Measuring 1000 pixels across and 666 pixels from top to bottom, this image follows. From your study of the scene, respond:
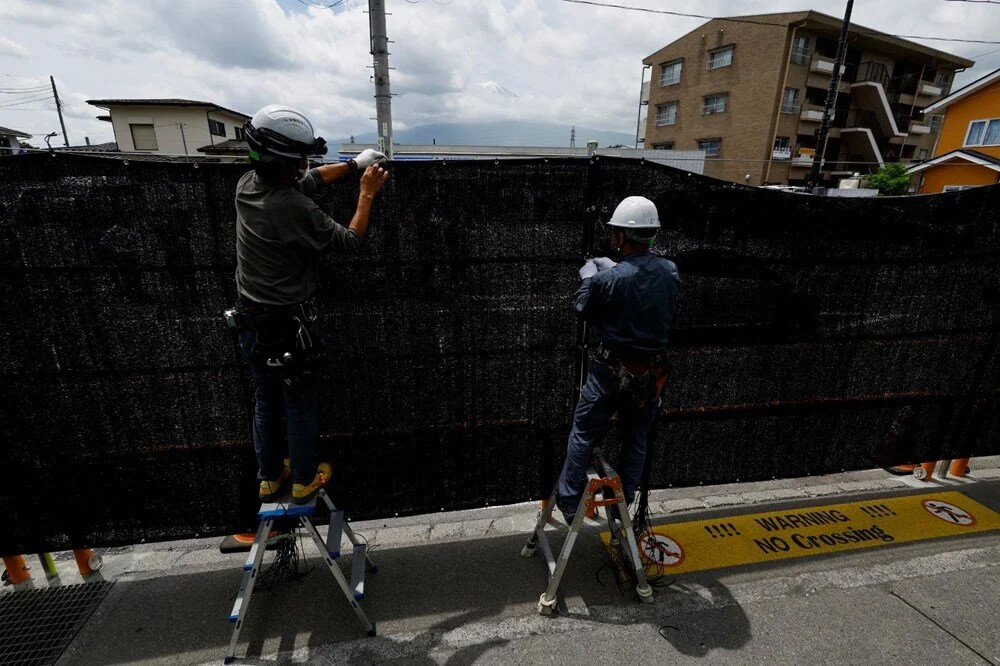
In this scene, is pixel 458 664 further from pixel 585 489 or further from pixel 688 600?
pixel 688 600

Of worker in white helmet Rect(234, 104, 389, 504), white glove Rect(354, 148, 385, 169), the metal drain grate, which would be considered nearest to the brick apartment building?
white glove Rect(354, 148, 385, 169)

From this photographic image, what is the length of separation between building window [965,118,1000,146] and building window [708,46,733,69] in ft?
52.2

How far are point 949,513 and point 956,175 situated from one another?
2781cm

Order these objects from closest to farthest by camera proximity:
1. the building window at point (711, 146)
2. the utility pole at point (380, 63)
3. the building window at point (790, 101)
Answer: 1. the utility pole at point (380, 63)
2. the building window at point (790, 101)
3. the building window at point (711, 146)

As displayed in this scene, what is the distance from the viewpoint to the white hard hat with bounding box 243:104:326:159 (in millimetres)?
2285

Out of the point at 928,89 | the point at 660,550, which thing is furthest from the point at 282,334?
the point at 928,89

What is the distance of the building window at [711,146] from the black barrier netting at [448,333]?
37.5 meters

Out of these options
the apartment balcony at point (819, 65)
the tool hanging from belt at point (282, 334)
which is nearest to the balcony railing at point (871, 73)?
the apartment balcony at point (819, 65)

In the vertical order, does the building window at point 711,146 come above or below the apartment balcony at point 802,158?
above

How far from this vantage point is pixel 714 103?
3562cm

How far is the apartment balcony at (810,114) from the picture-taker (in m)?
32.8

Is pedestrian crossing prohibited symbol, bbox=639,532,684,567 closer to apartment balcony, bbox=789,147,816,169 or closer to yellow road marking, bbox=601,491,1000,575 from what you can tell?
yellow road marking, bbox=601,491,1000,575

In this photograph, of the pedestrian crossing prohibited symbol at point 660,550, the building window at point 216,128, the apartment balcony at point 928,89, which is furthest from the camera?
the apartment balcony at point 928,89

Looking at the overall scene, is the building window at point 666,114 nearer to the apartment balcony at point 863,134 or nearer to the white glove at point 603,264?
the apartment balcony at point 863,134
